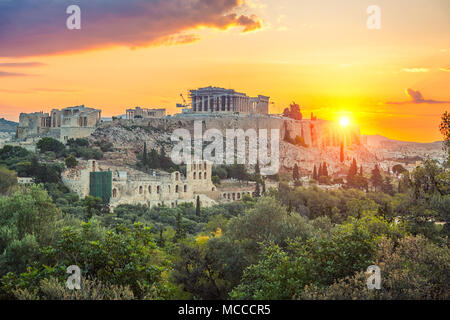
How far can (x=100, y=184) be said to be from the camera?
1281 inches

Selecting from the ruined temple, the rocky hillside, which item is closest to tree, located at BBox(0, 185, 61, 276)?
the rocky hillside

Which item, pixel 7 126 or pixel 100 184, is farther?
pixel 7 126

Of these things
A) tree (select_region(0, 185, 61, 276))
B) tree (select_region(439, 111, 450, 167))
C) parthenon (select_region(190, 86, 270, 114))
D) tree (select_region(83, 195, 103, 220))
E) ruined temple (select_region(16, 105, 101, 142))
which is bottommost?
tree (select_region(83, 195, 103, 220))

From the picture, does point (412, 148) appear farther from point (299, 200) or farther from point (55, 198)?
point (55, 198)

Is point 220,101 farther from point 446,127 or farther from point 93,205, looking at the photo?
point 446,127

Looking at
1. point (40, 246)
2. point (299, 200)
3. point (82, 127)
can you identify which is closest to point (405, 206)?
point (40, 246)

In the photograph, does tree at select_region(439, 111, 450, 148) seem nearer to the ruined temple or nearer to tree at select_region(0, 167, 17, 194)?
tree at select_region(0, 167, 17, 194)

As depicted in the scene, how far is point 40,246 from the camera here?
1382cm

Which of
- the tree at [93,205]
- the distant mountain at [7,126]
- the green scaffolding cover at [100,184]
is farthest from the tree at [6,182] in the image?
the distant mountain at [7,126]

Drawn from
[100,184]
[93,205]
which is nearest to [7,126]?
[100,184]

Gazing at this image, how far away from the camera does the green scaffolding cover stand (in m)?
32.3

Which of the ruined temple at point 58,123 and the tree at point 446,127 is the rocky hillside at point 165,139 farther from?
the tree at point 446,127

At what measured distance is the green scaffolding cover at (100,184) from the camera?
32.3m
